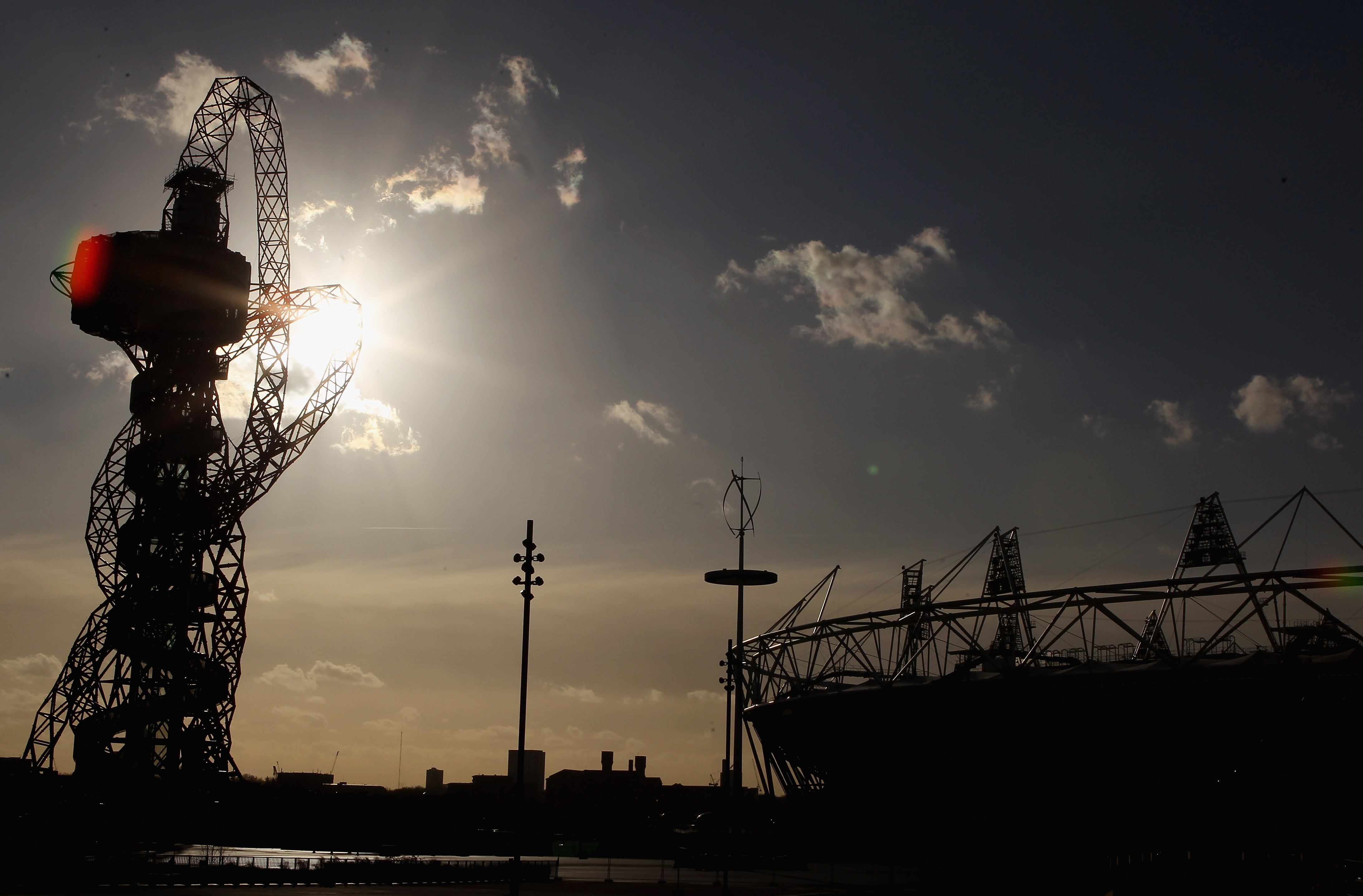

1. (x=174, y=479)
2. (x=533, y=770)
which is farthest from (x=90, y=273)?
(x=533, y=770)

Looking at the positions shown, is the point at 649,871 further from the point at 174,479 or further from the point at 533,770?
the point at 533,770

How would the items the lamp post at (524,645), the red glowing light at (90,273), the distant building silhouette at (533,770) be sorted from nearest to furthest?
the lamp post at (524,645) → the red glowing light at (90,273) → the distant building silhouette at (533,770)

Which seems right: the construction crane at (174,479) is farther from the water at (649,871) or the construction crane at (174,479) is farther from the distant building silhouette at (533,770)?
the distant building silhouette at (533,770)

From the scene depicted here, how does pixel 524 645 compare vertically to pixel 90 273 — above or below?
below

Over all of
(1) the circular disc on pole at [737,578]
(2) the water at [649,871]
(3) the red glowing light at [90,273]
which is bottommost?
(2) the water at [649,871]

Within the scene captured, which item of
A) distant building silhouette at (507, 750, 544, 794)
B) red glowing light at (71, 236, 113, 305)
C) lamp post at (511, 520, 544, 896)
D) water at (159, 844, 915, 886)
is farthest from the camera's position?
distant building silhouette at (507, 750, 544, 794)

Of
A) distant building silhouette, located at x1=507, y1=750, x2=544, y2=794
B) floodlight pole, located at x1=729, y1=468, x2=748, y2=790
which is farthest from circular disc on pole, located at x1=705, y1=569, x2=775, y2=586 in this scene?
distant building silhouette, located at x1=507, y1=750, x2=544, y2=794

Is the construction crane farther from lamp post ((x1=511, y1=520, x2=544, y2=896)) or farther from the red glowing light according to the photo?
lamp post ((x1=511, y1=520, x2=544, y2=896))

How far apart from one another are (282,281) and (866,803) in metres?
45.2

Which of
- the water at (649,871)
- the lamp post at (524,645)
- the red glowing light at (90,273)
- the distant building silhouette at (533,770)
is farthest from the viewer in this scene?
the distant building silhouette at (533,770)

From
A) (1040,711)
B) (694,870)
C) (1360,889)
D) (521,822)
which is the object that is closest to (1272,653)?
(1040,711)

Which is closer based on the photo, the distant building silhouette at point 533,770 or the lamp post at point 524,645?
the lamp post at point 524,645

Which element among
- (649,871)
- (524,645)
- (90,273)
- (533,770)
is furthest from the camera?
(533,770)

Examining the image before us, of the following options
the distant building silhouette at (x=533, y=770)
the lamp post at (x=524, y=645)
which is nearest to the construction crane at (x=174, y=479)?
the lamp post at (x=524, y=645)
